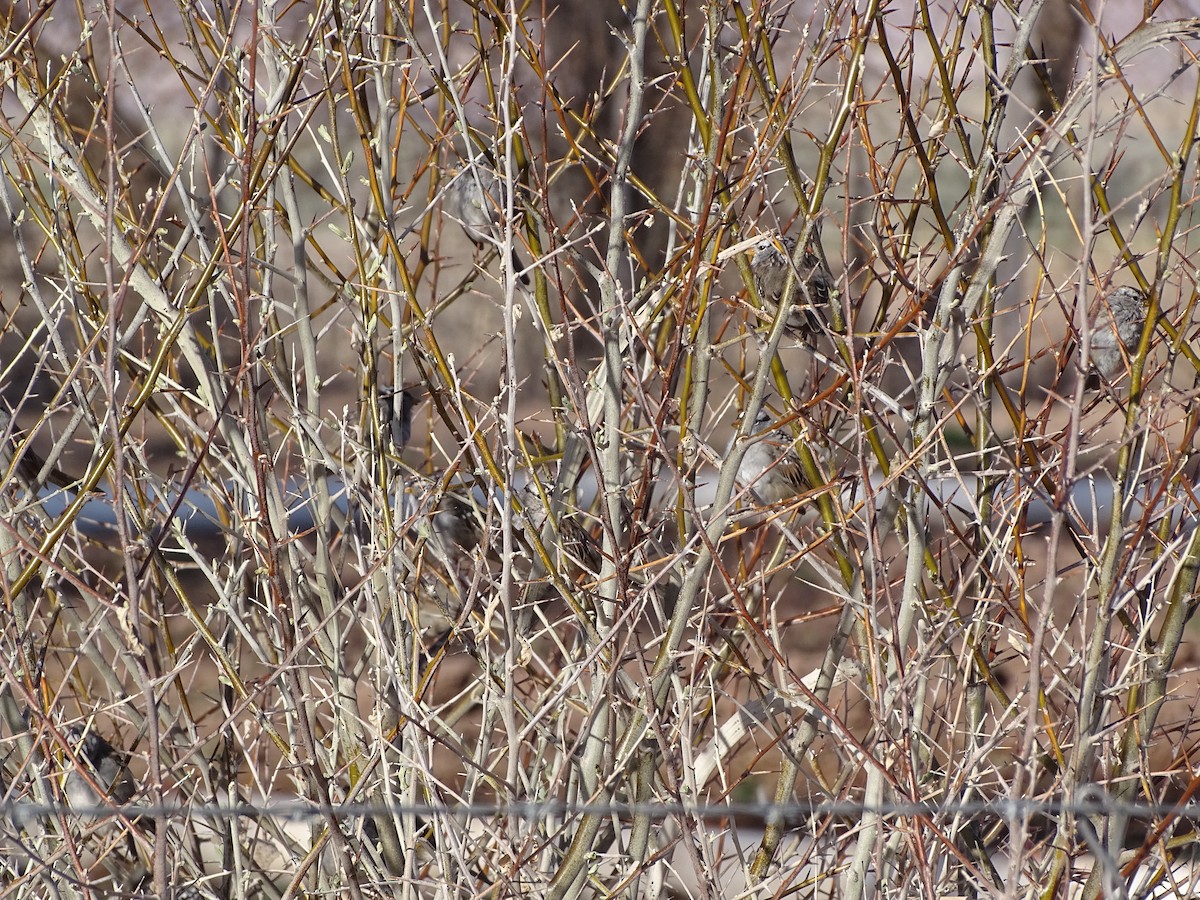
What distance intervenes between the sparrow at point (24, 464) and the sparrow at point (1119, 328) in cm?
244

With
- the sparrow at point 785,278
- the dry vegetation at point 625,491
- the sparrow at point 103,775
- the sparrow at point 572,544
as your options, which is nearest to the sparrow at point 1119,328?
the dry vegetation at point 625,491

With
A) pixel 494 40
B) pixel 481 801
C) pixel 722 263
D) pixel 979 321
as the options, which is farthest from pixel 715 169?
A: pixel 481 801

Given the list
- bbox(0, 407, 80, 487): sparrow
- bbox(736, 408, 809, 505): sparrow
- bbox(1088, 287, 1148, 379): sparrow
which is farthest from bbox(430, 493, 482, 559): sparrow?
bbox(1088, 287, 1148, 379): sparrow

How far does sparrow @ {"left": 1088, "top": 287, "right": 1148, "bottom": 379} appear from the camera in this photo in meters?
2.57

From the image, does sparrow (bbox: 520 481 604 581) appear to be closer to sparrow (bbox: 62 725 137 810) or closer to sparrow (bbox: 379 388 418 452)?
sparrow (bbox: 379 388 418 452)

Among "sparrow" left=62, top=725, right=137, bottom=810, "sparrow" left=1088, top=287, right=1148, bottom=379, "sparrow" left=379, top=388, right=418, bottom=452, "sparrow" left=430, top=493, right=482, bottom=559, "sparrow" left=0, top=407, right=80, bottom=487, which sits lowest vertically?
"sparrow" left=62, top=725, right=137, bottom=810

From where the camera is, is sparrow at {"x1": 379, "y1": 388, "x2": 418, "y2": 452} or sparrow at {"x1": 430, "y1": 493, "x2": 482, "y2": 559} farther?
sparrow at {"x1": 430, "y1": 493, "x2": 482, "y2": 559}

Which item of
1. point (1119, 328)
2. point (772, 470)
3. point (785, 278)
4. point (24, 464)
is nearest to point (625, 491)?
point (772, 470)

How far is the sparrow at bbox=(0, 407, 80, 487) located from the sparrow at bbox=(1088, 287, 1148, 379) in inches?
96.0

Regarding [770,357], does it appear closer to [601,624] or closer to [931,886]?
[601,624]

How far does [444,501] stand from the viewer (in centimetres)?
292

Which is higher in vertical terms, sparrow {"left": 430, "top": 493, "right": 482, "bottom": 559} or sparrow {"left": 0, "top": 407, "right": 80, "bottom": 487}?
sparrow {"left": 0, "top": 407, "right": 80, "bottom": 487}

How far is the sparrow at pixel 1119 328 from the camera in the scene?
2566mm

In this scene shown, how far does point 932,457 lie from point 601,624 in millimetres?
881
